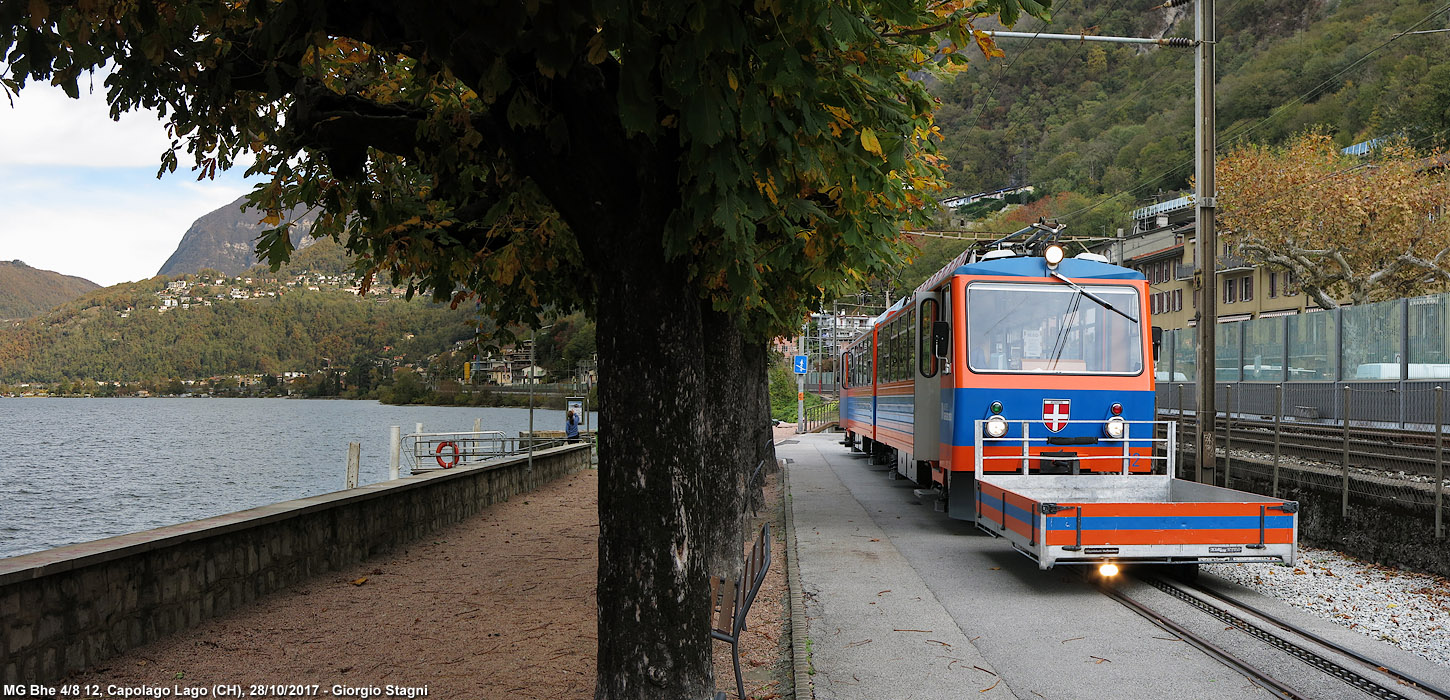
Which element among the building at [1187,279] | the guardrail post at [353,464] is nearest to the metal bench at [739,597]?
the guardrail post at [353,464]

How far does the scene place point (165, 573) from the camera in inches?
307

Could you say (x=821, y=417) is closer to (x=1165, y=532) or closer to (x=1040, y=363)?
(x=1040, y=363)

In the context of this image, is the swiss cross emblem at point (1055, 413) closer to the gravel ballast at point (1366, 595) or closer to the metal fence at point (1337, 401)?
the gravel ballast at point (1366, 595)

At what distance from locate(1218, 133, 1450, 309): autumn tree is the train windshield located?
2073cm

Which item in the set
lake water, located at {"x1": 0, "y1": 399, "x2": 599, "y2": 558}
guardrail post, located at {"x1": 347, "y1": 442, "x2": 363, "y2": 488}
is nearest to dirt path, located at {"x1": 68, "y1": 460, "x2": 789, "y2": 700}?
guardrail post, located at {"x1": 347, "y1": 442, "x2": 363, "y2": 488}

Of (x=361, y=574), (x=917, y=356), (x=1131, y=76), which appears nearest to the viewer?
(x=361, y=574)

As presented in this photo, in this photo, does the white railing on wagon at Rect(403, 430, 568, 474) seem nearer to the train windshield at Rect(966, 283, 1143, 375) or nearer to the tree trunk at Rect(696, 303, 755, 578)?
the train windshield at Rect(966, 283, 1143, 375)

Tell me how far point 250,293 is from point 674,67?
19181cm

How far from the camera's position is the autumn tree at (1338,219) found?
3052 centimetres

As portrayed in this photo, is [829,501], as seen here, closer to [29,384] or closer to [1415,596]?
[1415,596]

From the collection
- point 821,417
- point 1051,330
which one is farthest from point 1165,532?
point 821,417

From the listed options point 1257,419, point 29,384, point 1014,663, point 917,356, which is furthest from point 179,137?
point 29,384

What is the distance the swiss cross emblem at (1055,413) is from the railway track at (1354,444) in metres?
3.55

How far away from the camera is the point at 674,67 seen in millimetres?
4543
